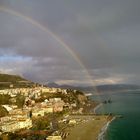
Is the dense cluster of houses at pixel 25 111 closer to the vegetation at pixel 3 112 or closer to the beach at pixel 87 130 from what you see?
the vegetation at pixel 3 112

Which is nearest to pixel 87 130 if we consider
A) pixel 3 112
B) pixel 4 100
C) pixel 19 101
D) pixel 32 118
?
pixel 32 118

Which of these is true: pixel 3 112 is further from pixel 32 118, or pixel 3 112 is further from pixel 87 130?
pixel 87 130

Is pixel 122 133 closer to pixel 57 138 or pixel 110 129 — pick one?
pixel 110 129

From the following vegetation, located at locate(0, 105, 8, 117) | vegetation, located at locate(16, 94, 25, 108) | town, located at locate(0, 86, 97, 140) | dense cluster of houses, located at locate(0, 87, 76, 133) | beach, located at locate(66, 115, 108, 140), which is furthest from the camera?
vegetation, located at locate(16, 94, 25, 108)

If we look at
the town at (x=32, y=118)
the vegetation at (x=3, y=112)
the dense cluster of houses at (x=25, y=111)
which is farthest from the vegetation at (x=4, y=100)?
the vegetation at (x=3, y=112)

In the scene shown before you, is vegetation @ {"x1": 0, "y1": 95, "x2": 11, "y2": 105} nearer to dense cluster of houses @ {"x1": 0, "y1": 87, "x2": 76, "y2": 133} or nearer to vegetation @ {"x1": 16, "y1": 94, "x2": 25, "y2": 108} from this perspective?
vegetation @ {"x1": 16, "y1": 94, "x2": 25, "y2": 108}

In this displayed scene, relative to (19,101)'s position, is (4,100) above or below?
above

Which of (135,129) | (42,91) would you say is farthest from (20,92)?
(135,129)

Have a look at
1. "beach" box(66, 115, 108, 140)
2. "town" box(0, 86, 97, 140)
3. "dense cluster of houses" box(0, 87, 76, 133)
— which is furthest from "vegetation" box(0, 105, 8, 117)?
"beach" box(66, 115, 108, 140)
